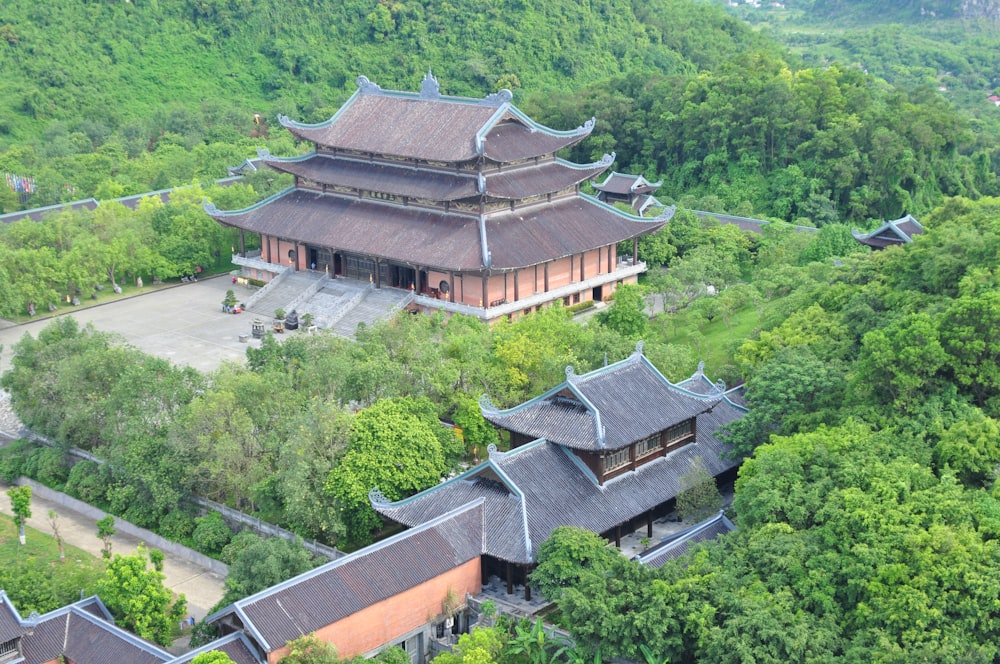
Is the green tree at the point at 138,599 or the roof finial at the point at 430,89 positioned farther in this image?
the roof finial at the point at 430,89

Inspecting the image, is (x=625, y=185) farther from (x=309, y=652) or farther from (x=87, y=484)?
(x=309, y=652)

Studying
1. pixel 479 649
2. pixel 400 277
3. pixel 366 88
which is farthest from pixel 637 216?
pixel 479 649

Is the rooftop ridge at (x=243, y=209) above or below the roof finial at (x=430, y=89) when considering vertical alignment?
below

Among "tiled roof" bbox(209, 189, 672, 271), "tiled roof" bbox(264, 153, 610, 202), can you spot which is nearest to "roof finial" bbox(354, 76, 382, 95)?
"tiled roof" bbox(264, 153, 610, 202)

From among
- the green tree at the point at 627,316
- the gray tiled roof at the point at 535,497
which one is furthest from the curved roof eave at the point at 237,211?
the gray tiled roof at the point at 535,497

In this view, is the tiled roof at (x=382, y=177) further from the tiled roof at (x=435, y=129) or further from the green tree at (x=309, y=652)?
the green tree at (x=309, y=652)

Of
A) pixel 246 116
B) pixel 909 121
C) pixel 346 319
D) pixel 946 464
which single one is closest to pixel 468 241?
pixel 346 319

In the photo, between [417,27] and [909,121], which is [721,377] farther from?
[417,27]
